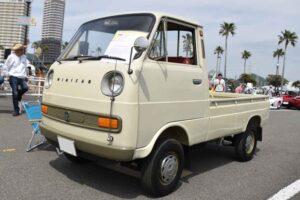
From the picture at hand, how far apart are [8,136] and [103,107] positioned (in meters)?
3.88

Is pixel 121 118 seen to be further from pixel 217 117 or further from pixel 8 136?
pixel 8 136

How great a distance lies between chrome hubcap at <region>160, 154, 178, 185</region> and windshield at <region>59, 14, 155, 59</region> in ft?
4.82

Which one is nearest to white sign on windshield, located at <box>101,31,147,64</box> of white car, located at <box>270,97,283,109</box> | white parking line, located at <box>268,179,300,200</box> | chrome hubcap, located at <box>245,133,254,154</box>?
white parking line, located at <box>268,179,300,200</box>

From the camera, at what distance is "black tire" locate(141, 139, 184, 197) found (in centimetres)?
402

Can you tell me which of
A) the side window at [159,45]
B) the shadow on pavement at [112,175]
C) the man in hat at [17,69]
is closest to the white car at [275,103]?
the man in hat at [17,69]

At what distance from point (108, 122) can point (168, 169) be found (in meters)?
1.01

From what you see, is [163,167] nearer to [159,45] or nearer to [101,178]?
[101,178]

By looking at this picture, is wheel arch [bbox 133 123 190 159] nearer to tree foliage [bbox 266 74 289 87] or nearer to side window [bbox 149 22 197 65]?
side window [bbox 149 22 197 65]

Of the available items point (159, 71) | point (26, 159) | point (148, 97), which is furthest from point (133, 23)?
point (26, 159)

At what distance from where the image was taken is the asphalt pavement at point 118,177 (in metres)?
4.21

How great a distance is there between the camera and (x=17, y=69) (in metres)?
9.08

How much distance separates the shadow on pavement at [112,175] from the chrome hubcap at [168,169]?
13.6 inches

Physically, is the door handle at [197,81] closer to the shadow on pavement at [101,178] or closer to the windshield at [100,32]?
the windshield at [100,32]

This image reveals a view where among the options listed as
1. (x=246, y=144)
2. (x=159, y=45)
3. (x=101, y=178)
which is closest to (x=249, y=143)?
(x=246, y=144)
